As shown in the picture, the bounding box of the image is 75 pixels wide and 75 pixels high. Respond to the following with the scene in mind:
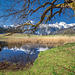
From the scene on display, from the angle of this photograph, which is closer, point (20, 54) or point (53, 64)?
point (53, 64)

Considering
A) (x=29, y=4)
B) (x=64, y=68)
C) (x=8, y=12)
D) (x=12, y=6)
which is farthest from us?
(x=29, y=4)

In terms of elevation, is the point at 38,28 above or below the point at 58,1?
below

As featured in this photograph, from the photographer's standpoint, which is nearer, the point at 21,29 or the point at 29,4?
the point at 29,4

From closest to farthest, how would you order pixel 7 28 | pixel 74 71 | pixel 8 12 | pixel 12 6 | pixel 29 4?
pixel 74 71 < pixel 12 6 < pixel 8 12 < pixel 29 4 < pixel 7 28

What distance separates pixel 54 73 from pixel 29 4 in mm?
4237

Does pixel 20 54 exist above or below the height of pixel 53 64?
below

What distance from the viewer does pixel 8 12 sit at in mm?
4477

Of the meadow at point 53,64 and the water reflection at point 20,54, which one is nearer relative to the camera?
the meadow at point 53,64

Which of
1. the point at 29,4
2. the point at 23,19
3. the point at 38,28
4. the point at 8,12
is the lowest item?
the point at 38,28

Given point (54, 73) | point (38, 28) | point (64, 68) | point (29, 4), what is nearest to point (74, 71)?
point (64, 68)

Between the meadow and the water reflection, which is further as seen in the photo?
the water reflection

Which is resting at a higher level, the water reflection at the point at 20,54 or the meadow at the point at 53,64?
the meadow at the point at 53,64

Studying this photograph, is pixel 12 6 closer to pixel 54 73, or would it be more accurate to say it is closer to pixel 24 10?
pixel 24 10

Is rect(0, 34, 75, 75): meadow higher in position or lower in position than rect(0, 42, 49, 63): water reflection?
higher
